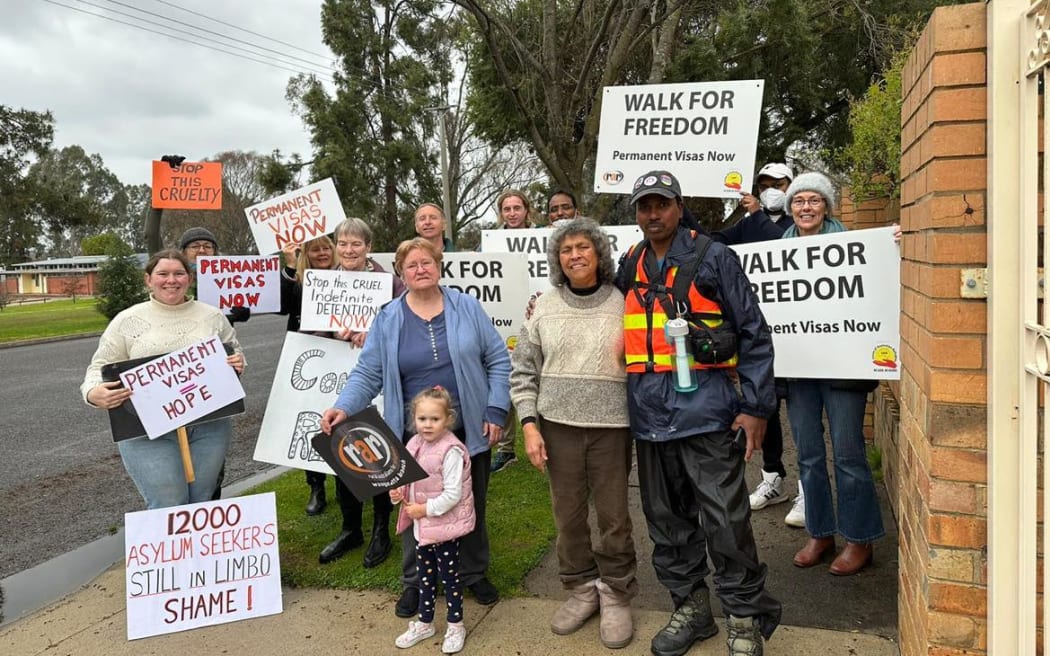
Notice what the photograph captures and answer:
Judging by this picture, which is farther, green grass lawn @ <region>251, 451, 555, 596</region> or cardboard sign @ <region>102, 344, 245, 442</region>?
green grass lawn @ <region>251, 451, 555, 596</region>

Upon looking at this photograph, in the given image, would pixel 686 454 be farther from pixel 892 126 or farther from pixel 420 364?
pixel 892 126

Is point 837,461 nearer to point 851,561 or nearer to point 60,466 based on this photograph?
point 851,561

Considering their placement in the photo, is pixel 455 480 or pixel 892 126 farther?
pixel 892 126

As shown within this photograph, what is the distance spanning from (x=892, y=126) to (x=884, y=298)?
447 centimetres

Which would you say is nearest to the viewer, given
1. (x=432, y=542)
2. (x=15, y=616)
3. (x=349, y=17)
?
(x=432, y=542)

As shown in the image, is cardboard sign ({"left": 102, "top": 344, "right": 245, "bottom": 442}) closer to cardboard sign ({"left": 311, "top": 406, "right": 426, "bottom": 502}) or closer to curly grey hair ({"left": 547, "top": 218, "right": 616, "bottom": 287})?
cardboard sign ({"left": 311, "top": 406, "right": 426, "bottom": 502})

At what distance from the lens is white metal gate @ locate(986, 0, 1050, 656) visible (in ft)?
6.32

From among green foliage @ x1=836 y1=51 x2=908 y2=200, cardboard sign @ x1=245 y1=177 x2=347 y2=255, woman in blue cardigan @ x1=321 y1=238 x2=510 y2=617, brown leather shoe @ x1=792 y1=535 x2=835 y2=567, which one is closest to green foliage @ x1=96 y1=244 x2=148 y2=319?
cardboard sign @ x1=245 y1=177 x2=347 y2=255

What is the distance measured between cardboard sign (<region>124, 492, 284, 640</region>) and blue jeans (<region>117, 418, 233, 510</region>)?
0.31 ft

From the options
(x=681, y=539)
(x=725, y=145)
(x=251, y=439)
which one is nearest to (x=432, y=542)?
(x=681, y=539)

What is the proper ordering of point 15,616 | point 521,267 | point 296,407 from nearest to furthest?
point 15,616 → point 296,407 → point 521,267

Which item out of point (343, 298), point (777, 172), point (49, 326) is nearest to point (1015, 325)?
point (777, 172)

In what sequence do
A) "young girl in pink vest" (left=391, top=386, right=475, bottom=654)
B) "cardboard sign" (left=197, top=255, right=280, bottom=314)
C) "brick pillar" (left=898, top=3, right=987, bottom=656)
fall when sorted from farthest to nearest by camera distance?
"cardboard sign" (left=197, top=255, right=280, bottom=314) < "young girl in pink vest" (left=391, top=386, right=475, bottom=654) < "brick pillar" (left=898, top=3, right=987, bottom=656)

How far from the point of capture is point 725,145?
186 inches
